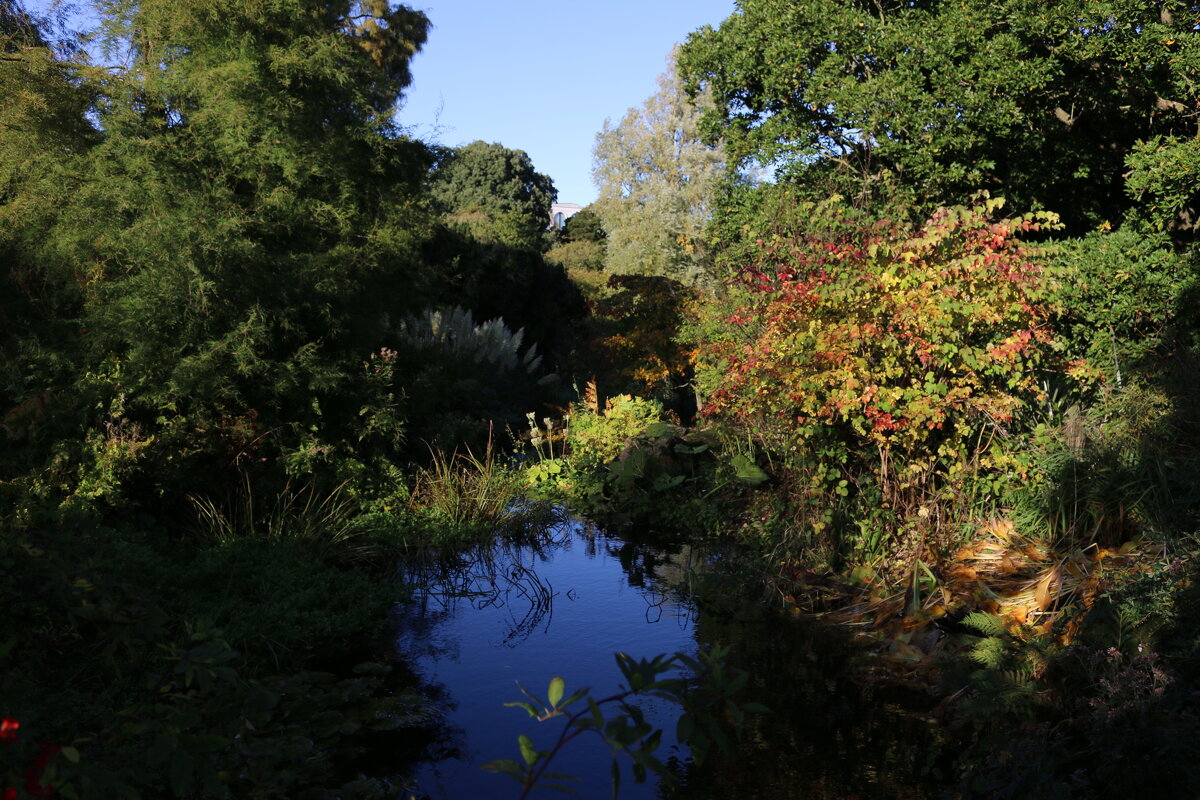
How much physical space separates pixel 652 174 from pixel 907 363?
31.6 meters

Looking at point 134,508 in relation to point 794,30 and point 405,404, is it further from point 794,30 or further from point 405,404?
point 794,30

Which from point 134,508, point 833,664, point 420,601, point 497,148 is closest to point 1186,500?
point 833,664

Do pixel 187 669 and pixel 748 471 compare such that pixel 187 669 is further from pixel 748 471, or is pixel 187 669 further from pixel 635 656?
pixel 748 471

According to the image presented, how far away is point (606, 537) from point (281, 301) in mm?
4199

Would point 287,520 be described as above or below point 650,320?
below

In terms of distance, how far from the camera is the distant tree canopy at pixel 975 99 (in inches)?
355

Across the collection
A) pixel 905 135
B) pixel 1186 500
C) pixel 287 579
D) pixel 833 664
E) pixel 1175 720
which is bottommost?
pixel 1175 720

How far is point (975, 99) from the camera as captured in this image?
931cm

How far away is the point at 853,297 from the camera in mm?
6543

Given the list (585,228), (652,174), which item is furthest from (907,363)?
(585,228)

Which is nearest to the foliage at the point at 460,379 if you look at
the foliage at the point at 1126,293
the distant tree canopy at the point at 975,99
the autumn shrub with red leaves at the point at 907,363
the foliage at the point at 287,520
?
the foliage at the point at 287,520

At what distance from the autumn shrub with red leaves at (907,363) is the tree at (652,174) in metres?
22.6

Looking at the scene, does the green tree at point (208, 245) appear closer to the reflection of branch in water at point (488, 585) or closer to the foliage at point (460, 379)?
the foliage at point (460, 379)

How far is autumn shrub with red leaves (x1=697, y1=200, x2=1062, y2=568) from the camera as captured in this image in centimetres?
645
